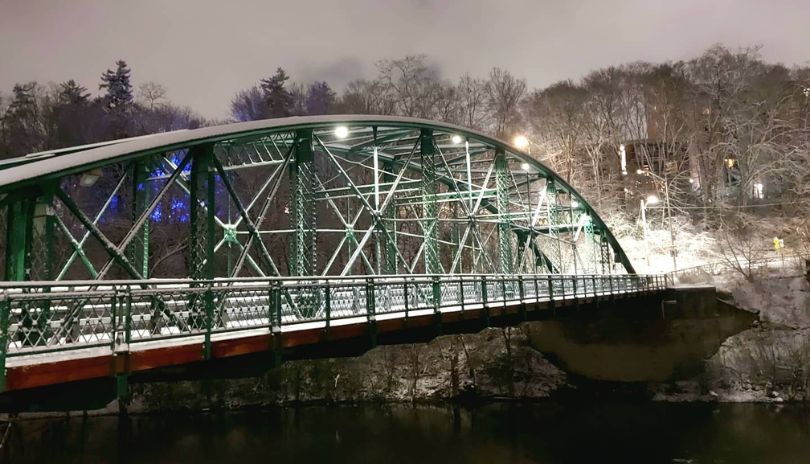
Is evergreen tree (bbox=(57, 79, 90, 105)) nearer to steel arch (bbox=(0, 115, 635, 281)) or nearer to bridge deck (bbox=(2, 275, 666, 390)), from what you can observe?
steel arch (bbox=(0, 115, 635, 281))

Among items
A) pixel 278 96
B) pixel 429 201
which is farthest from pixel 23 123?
pixel 429 201

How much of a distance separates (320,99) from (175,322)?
47477 mm

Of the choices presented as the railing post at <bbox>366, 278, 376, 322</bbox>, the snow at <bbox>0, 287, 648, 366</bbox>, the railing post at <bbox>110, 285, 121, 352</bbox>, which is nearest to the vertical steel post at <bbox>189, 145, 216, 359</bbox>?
the snow at <bbox>0, 287, 648, 366</bbox>

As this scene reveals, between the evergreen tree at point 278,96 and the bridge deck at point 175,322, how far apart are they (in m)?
41.6

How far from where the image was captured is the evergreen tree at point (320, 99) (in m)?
52.1

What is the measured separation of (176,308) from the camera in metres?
11.2

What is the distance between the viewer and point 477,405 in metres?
31.6

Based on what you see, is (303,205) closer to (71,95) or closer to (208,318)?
(208,318)

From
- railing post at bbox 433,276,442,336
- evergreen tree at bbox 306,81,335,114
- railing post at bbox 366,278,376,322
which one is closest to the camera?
railing post at bbox 366,278,376,322

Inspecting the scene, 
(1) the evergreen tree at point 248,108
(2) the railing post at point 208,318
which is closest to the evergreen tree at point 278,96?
(1) the evergreen tree at point 248,108

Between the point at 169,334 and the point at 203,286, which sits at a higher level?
the point at 203,286

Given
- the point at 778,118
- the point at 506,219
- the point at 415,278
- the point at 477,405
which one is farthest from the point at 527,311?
the point at 778,118

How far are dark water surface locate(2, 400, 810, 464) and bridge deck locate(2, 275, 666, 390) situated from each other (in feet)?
34.9

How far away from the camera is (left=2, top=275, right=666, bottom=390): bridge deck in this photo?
6.68 m
